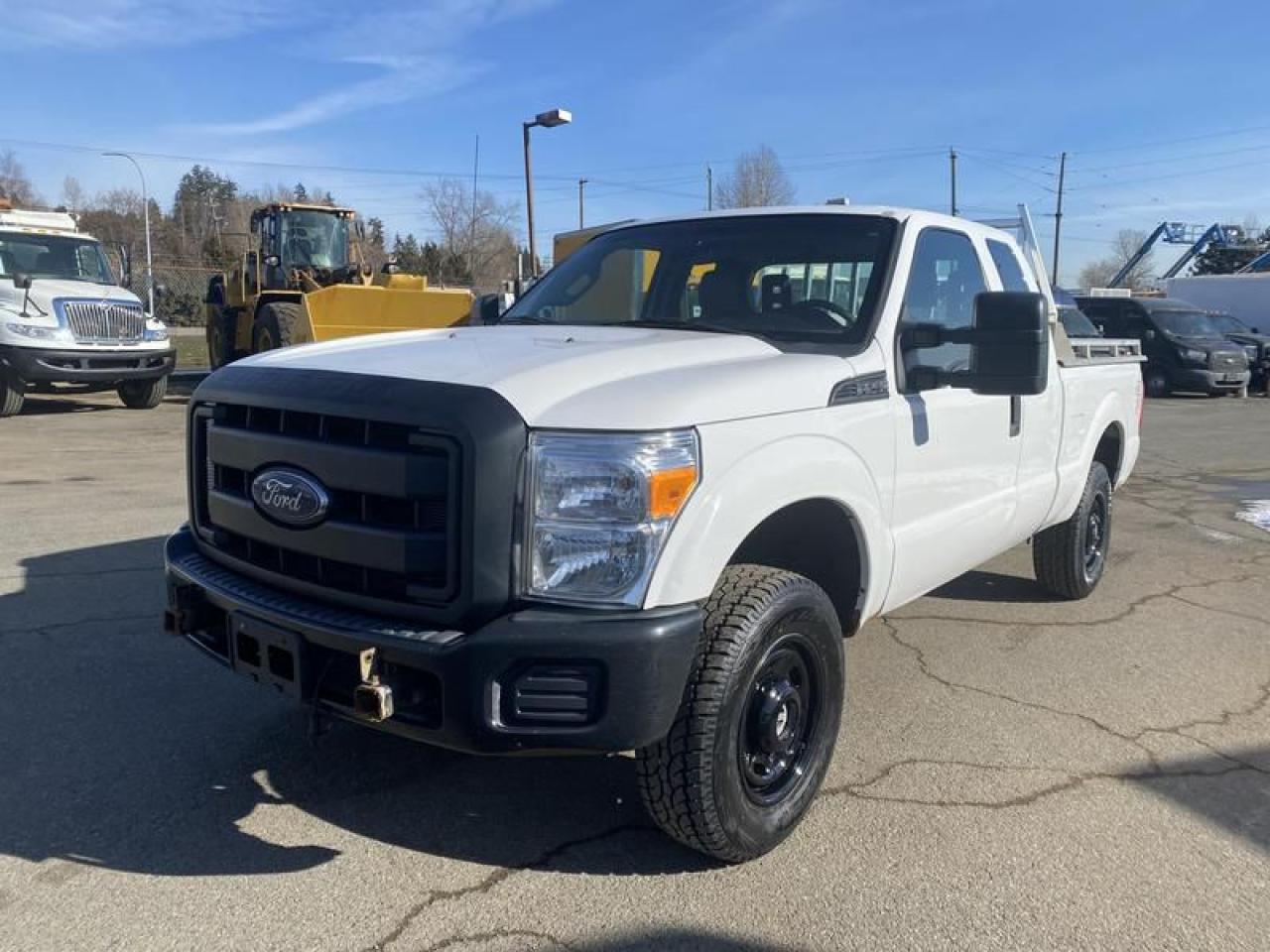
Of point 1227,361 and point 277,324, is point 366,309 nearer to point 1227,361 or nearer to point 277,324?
point 277,324

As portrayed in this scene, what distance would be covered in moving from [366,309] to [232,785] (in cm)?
1105

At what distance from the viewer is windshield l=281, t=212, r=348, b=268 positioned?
17.1 meters

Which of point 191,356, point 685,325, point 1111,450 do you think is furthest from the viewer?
point 191,356

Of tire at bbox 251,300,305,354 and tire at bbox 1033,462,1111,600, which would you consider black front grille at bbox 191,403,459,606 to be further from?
tire at bbox 251,300,305,354

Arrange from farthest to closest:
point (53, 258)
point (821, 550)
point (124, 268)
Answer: point (124, 268) → point (53, 258) → point (821, 550)

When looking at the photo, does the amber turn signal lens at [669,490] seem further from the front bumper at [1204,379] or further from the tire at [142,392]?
the front bumper at [1204,379]

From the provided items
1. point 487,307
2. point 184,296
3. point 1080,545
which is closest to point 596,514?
point 487,307

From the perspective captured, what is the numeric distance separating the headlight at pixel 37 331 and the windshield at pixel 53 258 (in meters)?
0.96

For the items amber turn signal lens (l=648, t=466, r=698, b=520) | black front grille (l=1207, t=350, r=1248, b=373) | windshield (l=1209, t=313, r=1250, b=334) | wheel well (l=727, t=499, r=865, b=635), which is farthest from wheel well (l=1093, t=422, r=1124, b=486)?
windshield (l=1209, t=313, r=1250, b=334)

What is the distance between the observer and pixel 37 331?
44.2 feet

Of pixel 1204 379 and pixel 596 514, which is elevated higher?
pixel 596 514

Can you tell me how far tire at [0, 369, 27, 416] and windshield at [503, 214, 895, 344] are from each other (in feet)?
38.2

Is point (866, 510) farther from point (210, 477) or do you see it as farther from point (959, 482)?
point (210, 477)

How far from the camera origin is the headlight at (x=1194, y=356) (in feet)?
70.5
